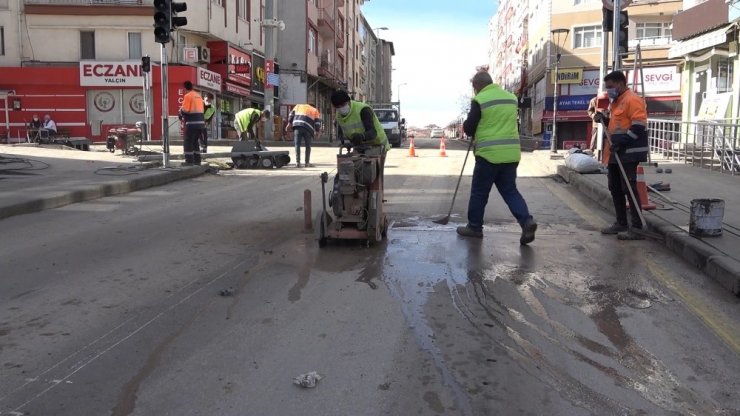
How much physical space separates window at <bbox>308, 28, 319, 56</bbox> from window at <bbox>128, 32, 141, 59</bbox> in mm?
16879

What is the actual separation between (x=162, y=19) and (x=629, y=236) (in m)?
10.4

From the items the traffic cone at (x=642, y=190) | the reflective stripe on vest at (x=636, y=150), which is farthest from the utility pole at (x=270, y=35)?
the reflective stripe on vest at (x=636, y=150)

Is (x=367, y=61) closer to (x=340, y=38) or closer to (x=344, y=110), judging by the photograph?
(x=340, y=38)

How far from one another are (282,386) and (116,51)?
95.8 feet

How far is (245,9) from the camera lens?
3603 centimetres

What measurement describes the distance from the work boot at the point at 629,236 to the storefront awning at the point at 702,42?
12.7 m

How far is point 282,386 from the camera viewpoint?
3.36m

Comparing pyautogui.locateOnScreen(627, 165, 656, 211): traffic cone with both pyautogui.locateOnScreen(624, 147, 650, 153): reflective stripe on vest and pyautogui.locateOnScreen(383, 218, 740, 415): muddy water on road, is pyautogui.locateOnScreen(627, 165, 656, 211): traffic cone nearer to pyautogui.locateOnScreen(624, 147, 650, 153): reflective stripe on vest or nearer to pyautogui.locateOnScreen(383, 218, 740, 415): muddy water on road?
pyautogui.locateOnScreen(624, 147, 650, 153): reflective stripe on vest

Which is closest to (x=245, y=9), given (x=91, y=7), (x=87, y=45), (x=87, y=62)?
(x=91, y=7)

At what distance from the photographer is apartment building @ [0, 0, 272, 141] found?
28797mm

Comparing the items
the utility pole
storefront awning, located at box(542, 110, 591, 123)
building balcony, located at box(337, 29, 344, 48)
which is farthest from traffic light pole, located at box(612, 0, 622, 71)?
building balcony, located at box(337, 29, 344, 48)

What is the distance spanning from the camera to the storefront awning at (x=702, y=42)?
57.3 ft

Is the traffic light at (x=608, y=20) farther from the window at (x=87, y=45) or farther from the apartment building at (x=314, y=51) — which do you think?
the window at (x=87, y=45)

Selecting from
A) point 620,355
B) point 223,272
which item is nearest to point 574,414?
point 620,355
